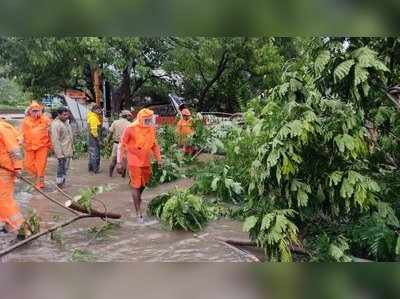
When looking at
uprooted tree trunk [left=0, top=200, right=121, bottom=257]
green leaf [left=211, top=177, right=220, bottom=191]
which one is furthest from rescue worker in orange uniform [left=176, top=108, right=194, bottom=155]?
uprooted tree trunk [left=0, top=200, right=121, bottom=257]

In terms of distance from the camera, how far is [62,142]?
12.3ft

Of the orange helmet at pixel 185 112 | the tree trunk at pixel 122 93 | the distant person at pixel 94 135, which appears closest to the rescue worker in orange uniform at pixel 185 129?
the orange helmet at pixel 185 112

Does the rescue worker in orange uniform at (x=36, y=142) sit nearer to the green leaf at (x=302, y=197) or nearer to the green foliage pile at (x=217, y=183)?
the green foliage pile at (x=217, y=183)

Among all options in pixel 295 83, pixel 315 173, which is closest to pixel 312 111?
pixel 295 83

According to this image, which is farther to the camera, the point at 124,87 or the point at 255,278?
the point at 124,87

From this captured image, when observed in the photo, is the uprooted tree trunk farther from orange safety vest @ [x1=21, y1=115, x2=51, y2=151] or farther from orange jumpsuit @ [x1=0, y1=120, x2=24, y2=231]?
orange safety vest @ [x1=21, y1=115, x2=51, y2=151]

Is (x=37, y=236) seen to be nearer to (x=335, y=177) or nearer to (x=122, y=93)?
(x=122, y=93)

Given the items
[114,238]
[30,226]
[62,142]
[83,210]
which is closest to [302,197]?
[114,238]

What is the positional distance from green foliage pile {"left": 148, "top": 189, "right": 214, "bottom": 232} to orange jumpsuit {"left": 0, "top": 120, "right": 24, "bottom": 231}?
99cm

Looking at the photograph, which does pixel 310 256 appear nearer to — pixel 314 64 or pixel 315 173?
pixel 315 173

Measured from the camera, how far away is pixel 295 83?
129 inches

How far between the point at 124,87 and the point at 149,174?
0.69 metres

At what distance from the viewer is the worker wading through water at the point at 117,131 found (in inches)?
144
